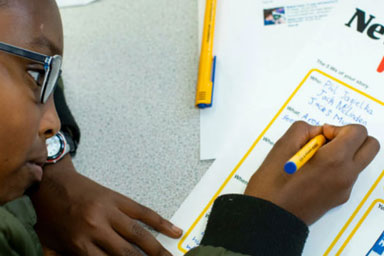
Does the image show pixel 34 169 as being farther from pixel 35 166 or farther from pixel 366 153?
pixel 366 153

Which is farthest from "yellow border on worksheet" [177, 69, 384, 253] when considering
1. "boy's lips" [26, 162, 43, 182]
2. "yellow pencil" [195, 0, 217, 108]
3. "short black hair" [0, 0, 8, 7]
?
"short black hair" [0, 0, 8, 7]

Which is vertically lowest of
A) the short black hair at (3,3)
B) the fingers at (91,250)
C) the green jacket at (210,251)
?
the fingers at (91,250)

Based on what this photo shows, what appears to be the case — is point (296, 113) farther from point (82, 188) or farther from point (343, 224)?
point (82, 188)

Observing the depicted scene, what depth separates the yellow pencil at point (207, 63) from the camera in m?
0.66

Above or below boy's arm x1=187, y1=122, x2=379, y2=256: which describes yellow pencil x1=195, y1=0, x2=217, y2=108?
above

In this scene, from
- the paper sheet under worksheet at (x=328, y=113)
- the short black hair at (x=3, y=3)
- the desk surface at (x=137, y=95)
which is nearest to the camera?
the short black hair at (x=3, y=3)

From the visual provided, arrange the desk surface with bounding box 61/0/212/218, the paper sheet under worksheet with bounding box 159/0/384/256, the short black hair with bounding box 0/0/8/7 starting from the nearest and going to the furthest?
1. the short black hair with bounding box 0/0/8/7
2. the paper sheet under worksheet with bounding box 159/0/384/256
3. the desk surface with bounding box 61/0/212/218

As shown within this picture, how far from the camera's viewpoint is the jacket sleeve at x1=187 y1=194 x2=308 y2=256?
1.62 feet

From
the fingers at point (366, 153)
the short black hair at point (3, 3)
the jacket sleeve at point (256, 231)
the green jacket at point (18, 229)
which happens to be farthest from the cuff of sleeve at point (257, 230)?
the short black hair at point (3, 3)

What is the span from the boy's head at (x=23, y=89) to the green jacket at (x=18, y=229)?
41mm

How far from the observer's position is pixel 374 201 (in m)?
0.53

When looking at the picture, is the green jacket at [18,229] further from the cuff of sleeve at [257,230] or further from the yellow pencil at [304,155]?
the yellow pencil at [304,155]

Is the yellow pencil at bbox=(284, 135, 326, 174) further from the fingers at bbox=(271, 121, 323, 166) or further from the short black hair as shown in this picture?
the short black hair

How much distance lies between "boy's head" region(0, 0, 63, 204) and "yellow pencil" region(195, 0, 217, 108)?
239 millimetres
